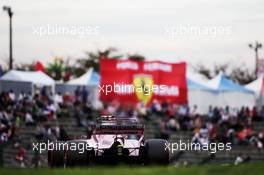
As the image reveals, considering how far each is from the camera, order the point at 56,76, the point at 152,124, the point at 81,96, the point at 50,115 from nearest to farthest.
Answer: the point at 50,115
the point at 152,124
the point at 81,96
the point at 56,76

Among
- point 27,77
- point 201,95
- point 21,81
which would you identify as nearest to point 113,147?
point 21,81

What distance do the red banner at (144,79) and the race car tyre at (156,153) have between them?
17776 millimetres

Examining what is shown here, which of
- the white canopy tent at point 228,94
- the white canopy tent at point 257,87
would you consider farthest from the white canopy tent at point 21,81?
the white canopy tent at point 257,87

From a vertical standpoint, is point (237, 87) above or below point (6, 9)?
below

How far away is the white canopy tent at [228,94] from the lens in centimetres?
4934

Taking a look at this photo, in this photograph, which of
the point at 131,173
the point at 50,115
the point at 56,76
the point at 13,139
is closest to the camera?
the point at 131,173

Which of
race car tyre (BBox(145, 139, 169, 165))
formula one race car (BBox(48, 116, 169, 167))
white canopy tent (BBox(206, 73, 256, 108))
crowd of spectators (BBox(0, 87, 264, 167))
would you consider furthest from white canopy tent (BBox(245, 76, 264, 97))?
race car tyre (BBox(145, 139, 169, 165))

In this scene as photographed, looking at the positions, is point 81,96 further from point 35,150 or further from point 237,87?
point 35,150

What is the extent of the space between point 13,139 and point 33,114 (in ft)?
14.8

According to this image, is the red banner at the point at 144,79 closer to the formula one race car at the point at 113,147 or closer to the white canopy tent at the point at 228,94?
the white canopy tent at the point at 228,94

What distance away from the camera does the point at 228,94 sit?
51250 millimetres

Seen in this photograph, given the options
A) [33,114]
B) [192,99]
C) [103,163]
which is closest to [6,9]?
[33,114]

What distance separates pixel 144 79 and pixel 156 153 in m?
22.2

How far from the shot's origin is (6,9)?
4291 cm
